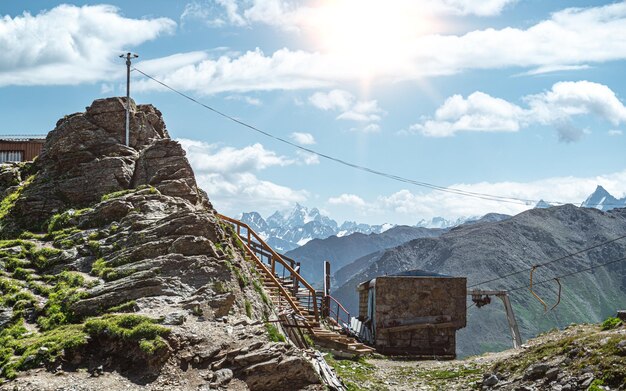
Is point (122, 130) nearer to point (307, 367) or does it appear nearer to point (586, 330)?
point (307, 367)

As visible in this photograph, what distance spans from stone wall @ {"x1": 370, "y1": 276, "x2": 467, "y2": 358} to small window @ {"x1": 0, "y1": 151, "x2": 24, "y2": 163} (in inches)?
1094

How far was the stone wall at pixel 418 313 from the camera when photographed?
5084 cm

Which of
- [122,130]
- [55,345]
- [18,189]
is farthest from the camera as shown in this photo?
[122,130]

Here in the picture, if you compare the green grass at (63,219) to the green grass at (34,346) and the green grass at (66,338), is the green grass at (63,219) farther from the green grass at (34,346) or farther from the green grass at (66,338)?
the green grass at (34,346)

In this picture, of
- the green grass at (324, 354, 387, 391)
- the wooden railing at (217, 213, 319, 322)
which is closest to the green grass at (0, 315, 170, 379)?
the green grass at (324, 354, 387, 391)

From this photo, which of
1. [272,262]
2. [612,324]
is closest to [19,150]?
[272,262]

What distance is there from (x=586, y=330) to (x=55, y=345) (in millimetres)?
25930

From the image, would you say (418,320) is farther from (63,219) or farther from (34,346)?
(34,346)

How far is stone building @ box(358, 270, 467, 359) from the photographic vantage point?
50.8 metres

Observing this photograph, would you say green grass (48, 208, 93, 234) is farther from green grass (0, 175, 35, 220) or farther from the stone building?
the stone building

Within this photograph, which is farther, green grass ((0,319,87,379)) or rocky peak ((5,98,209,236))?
rocky peak ((5,98,209,236))

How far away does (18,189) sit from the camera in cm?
3862

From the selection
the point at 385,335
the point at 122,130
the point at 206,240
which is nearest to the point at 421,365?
the point at 385,335

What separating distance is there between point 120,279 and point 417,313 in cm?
2843
